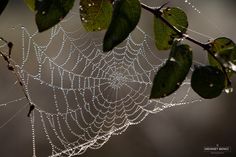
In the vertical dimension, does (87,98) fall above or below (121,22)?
below

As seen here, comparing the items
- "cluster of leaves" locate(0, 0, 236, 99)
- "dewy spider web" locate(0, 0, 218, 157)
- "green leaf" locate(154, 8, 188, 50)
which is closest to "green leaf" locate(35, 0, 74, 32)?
"cluster of leaves" locate(0, 0, 236, 99)

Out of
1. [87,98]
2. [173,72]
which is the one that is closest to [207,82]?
[173,72]

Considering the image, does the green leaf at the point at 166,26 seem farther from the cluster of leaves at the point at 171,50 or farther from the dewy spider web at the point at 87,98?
the dewy spider web at the point at 87,98

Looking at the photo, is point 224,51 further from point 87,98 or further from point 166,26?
point 87,98

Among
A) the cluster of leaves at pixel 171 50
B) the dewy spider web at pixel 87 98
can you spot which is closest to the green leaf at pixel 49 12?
the cluster of leaves at pixel 171 50

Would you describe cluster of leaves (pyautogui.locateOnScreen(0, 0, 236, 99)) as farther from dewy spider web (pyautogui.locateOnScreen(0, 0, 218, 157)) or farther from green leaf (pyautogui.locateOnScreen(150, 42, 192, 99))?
dewy spider web (pyautogui.locateOnScreen(0, 0, 218, 157))
